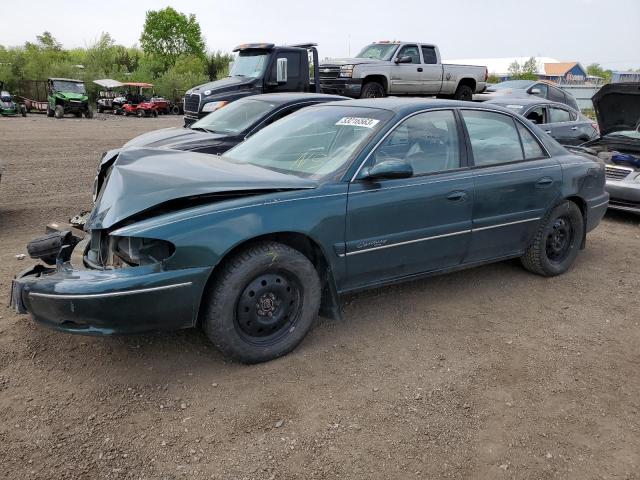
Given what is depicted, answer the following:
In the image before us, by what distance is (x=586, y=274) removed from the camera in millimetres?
5254

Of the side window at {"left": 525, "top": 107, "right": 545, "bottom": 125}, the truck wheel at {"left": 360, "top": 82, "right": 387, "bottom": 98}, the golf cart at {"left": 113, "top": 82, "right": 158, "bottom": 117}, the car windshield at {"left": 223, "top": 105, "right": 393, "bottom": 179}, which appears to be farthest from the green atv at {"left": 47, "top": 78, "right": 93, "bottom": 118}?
the car windshield at {"left": 223, "top": 105, "right": 393, "bottom": 179}

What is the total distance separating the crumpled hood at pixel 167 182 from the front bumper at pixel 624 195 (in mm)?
5440

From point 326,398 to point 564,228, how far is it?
3.08 m

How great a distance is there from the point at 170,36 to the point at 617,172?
79.4 meters

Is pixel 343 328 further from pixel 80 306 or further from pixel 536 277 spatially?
pixel 536 277

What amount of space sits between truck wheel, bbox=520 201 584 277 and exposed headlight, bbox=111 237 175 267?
3.23m

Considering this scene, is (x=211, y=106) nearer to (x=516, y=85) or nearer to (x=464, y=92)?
(x=464, y=92)

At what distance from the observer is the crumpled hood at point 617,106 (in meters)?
8.01

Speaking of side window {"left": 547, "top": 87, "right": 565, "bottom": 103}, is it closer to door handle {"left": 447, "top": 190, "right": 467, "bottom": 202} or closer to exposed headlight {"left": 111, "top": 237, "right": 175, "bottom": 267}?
door handle {"left": 447, "top": 190, "right": 467, "bottom": 202}

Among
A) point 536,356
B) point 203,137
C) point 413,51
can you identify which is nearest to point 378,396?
point 536,356

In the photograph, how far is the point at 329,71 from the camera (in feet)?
44.3

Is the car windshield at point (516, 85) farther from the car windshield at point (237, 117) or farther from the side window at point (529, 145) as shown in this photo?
the side window at point (529, 145)

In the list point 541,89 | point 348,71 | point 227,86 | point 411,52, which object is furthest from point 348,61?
point 541,89

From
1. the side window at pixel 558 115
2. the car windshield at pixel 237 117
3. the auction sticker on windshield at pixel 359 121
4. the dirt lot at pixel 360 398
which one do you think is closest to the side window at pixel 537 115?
the side window at pixel 558 115
